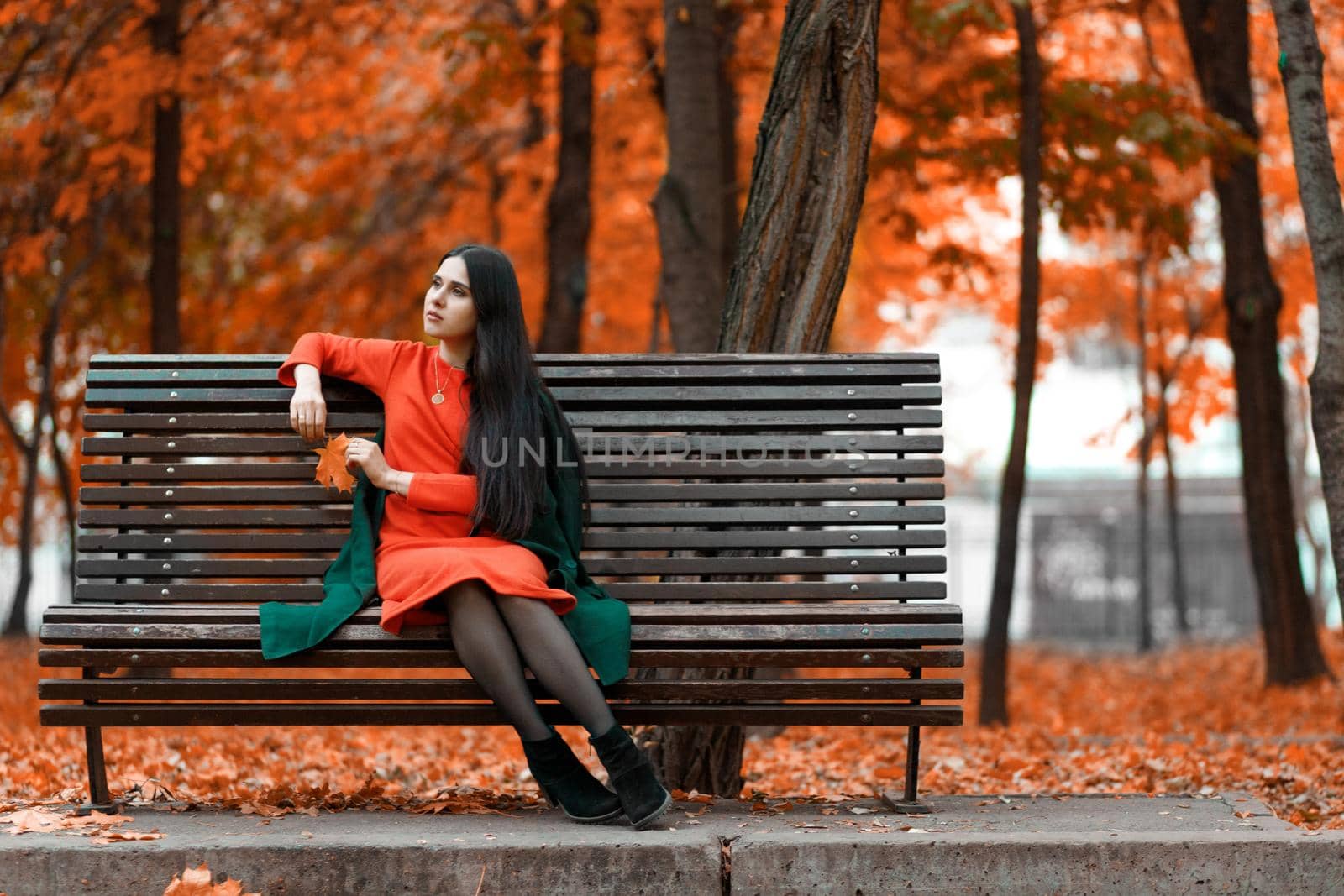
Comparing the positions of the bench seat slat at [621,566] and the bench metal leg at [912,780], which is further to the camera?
the bench seat slat at [621,566]

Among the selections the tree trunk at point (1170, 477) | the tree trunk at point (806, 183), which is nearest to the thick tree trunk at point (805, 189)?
the tree trunk at point (806, 183)

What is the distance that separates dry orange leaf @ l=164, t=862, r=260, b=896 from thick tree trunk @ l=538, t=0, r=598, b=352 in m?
7.05

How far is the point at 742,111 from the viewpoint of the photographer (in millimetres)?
13906

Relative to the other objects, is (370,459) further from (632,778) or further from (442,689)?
(632,778)

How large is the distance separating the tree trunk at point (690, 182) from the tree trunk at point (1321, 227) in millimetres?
2991

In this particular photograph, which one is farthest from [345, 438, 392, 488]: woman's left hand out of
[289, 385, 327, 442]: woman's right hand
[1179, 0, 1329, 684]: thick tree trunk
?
[1179, 0, 1329, 684]: thick tree trunk

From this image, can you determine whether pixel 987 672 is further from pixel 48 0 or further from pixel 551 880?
pixel 48 0

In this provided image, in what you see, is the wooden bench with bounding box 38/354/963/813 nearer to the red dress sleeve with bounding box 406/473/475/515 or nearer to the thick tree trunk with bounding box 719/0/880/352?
the red dress sleeve with bounding box 406/473/475/515

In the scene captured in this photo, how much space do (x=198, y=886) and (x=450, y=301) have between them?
1674 millimetres

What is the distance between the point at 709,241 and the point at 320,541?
3.45 m

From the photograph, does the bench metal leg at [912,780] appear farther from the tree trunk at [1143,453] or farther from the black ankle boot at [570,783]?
the tree trunk at [1143,453]

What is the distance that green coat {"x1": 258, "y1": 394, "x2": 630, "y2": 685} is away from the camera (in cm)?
371

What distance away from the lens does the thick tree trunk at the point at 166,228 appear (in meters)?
8.90

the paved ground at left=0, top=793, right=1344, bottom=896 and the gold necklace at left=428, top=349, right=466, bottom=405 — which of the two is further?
the gold necklace at left=428, top=349, right=466, bottom=405
